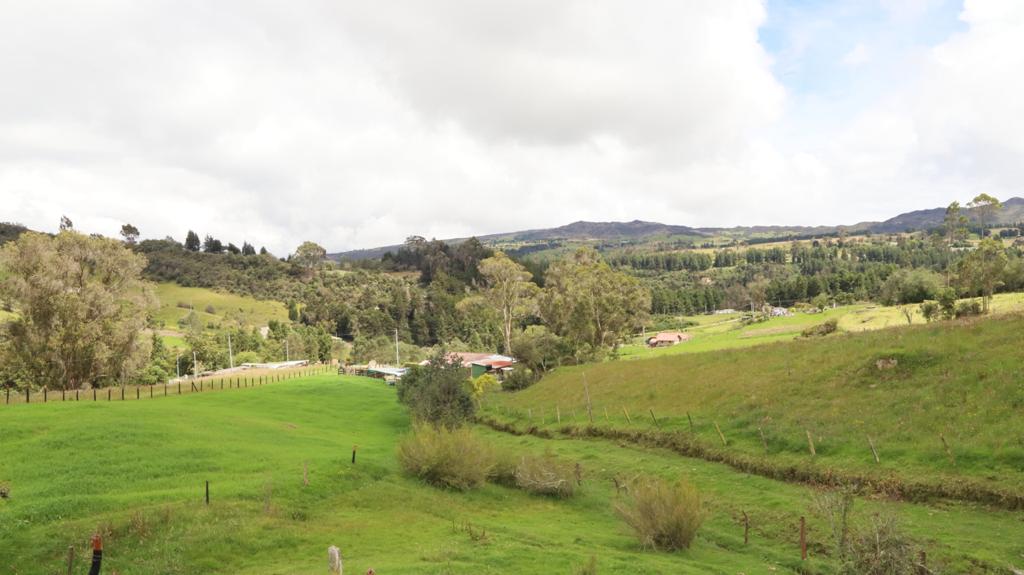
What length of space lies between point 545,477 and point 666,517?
9983mm

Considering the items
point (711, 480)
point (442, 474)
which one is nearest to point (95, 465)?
point (442, 474)

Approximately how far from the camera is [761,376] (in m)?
40.6

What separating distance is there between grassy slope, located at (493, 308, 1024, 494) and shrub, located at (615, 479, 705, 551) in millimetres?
10789

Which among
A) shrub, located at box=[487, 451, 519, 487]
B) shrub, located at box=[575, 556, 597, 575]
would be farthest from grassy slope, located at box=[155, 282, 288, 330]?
shrub, located at box=[575, 556, 597, 575]

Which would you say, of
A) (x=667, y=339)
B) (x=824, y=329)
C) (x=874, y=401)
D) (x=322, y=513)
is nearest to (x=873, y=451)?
(x=874, y=401)

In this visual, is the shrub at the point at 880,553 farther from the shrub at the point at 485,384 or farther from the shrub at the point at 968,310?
the shrub at the point at 968,310

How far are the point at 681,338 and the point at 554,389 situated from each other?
50.8m

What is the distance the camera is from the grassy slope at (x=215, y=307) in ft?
523

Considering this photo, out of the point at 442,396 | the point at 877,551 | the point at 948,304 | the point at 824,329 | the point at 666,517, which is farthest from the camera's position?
the point at 824,329

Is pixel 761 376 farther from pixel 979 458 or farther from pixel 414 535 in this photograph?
pixel 414 535

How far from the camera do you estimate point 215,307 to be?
17175 centimetres

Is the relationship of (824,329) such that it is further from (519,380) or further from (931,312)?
(519,380)

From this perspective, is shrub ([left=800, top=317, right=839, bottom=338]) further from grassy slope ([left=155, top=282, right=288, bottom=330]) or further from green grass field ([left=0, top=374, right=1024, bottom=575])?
grassy slope ([left=155, top=282, right=288, bottom=330])

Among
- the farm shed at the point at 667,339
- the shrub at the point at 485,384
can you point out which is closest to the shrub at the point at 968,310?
the farm shed at the point at 667,339
